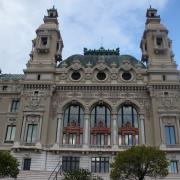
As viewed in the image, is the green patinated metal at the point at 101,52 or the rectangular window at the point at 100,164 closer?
the rectangular window at the point at 100,164

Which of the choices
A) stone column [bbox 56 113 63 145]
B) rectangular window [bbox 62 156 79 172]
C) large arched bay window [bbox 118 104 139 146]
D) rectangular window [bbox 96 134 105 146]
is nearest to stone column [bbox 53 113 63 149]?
stone column [bbox 56 113 63 145]

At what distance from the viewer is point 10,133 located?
61.9m

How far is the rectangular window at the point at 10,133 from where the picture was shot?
6099 cm

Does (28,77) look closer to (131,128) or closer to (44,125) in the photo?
(44,125)

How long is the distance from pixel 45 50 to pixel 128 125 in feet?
81.3

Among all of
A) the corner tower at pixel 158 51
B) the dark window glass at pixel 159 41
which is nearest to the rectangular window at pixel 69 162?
the corner tower at pixel 158 51

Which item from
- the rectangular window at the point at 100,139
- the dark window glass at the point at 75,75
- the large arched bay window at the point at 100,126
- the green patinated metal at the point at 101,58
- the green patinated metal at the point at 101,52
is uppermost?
the green patinated metal at the point at 101,52

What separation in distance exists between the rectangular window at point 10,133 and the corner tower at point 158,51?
29425 mm

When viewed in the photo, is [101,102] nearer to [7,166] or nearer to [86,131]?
[86,131]

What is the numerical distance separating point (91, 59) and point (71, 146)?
23.1 metres

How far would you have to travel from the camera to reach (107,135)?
60.2 metres

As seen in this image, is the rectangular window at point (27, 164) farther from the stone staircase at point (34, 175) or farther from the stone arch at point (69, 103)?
the stone arch at point (69, 103)

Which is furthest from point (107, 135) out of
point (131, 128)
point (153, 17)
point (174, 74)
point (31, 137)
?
point (153, 17)

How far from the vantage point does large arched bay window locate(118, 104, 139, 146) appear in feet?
196
